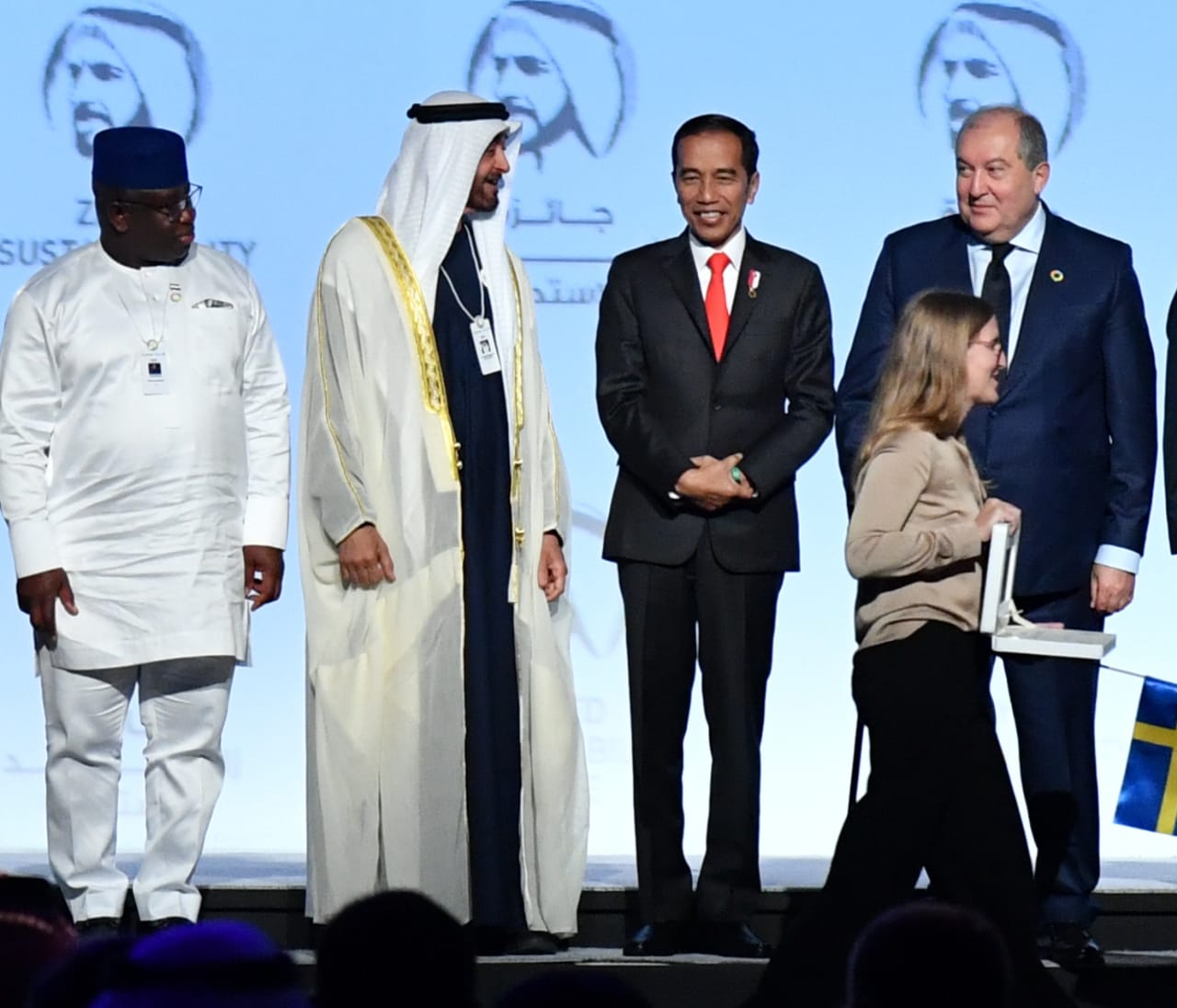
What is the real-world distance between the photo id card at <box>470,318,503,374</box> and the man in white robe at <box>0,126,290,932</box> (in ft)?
1.51

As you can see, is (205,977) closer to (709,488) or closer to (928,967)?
(928,967)

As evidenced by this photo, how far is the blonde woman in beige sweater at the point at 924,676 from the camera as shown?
163 inches

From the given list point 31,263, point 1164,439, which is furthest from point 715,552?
point 31,263

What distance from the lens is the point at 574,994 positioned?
7.21 ft

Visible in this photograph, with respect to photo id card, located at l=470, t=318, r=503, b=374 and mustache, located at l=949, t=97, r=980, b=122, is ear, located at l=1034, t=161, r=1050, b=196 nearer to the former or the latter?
photo id card, located at l=470, t=318, r=503, b=374

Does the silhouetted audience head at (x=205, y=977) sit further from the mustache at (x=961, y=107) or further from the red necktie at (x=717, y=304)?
the mustache at (x=961, y=107)

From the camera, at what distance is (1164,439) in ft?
16.1

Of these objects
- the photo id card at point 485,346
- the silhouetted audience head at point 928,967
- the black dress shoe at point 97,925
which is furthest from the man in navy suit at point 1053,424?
the silhouetted audience head at point 928,967

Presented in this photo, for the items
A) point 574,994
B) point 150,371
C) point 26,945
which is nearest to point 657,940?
point 150,371

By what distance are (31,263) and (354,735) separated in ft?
5.73

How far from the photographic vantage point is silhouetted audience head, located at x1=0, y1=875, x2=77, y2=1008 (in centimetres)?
237

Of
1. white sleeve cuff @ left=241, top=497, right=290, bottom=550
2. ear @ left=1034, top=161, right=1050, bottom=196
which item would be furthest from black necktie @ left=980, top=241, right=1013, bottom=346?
white sleeve cuff @ left=241, top=497, right=290, bottom=550

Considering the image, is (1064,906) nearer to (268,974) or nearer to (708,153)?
(708,153)

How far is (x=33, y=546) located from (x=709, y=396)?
132 cm
